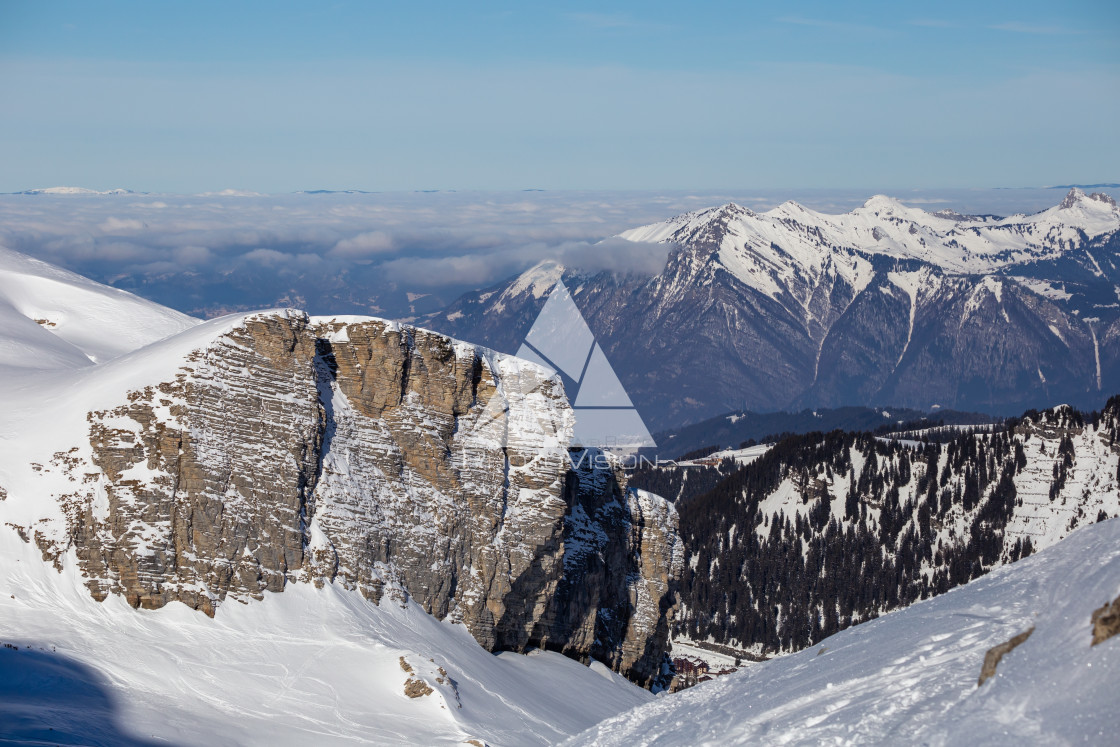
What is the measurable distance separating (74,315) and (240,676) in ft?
223

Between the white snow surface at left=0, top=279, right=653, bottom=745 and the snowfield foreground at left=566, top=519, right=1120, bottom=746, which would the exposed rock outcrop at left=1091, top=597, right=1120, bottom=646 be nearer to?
the snowfield foreground at left=566, top=519, right=1120, bottom=746

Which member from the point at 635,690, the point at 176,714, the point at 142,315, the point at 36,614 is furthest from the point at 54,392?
the point at 142,315

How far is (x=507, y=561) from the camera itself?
8112 cm

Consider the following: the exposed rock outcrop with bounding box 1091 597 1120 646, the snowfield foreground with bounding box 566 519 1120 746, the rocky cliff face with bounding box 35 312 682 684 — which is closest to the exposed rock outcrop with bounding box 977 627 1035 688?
the snowfield foreground with bounding box 566 519 1120 746

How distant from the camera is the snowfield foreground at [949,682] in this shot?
25.3m

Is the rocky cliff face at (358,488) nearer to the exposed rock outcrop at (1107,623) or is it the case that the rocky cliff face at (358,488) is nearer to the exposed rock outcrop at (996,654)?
the exposed rock outcrop at (996,654)

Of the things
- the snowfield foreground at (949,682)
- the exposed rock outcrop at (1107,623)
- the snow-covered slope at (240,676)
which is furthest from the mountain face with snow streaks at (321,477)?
the exposed rock outcrop at (1107,623)

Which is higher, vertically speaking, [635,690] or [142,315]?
[142,315]

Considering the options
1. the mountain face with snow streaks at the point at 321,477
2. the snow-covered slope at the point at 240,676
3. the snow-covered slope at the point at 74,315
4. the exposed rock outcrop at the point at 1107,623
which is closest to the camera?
the exposed rock outcrop at the point at 1107,623

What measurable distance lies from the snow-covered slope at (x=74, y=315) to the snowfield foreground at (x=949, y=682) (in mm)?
70618

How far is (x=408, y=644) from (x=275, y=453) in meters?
13.9

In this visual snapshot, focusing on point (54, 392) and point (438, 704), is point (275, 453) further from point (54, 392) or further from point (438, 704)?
point (438, 704)

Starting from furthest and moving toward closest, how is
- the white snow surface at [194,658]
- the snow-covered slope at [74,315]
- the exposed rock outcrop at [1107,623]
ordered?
the snow-covered slope at [74,315] < the white snow surface at [194,658] < the exposed rock outcrop at [1107,623]

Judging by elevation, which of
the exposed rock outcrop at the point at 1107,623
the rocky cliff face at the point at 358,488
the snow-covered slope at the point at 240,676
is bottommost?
the snow-covered slope at the point at 240,676
